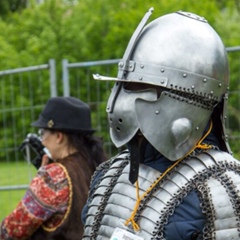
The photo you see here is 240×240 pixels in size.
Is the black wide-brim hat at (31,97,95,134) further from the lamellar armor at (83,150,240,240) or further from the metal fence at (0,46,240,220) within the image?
the lamellar armor at (83,150,240,240)

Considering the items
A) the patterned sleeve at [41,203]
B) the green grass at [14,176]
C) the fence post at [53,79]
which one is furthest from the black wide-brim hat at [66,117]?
the green grass at [14,176]

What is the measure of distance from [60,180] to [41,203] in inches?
6.2

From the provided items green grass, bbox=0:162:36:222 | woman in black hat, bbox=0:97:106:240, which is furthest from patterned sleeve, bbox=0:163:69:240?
green grass, bbox=0:162:36:222

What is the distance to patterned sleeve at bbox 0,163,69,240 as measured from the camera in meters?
4.54

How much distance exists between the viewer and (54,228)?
15.0 ft

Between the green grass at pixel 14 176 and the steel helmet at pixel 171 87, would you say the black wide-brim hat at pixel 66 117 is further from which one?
the steel helmet at pixel 171 87

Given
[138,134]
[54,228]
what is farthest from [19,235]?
[138,134]

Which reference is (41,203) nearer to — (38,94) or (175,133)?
(175,133)

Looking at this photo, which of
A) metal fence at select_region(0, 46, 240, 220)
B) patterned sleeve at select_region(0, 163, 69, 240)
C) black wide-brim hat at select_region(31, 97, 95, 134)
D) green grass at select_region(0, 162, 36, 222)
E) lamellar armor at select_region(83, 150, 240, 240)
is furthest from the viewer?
green grass at select_region(0, 162, 36, 222)

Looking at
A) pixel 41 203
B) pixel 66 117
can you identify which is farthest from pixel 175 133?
pixel 66 117

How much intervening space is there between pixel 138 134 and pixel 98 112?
9.97ft

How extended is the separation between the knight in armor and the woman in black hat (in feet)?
5.07

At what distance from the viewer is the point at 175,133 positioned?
291cm

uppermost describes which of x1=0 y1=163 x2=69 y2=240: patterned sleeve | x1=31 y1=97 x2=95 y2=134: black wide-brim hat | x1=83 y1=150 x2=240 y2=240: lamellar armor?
x1=83 y1=150 x2=240 y2=240: lamellar armor
